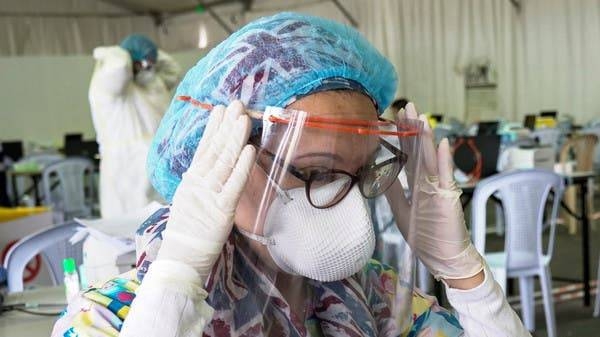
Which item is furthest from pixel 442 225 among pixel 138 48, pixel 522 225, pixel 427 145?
pixel 138 48

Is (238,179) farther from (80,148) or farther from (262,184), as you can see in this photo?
(80,148)

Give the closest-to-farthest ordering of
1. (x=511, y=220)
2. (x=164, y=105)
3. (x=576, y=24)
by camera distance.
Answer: (x=511, y=220) → (x=164, y=105) → (x=576, y=24)

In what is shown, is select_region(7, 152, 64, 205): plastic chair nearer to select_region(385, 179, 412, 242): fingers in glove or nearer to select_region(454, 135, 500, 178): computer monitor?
select_region(454, 135, 500, 178): computer monitor

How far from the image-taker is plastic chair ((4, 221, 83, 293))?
2.21 m

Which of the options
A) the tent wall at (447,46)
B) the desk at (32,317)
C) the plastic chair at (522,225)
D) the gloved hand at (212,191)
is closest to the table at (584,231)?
the plastic chair at (522,225)

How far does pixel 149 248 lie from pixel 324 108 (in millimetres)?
250

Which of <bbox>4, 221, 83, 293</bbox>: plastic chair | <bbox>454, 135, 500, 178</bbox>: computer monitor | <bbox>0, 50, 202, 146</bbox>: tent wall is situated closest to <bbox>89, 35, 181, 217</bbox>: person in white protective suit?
<bbox>4, 221, 83, 293</bbox>: plastic chair

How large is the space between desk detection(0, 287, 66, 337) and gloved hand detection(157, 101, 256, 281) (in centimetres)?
81

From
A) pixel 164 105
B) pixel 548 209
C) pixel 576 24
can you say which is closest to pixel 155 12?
pixel 576 24

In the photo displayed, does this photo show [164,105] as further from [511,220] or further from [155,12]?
[155,12]

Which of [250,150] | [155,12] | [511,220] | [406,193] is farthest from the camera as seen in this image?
[155,12]

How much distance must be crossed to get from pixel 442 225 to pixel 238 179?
33cm

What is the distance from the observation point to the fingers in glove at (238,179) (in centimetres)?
76

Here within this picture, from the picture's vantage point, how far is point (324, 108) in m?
0.79
